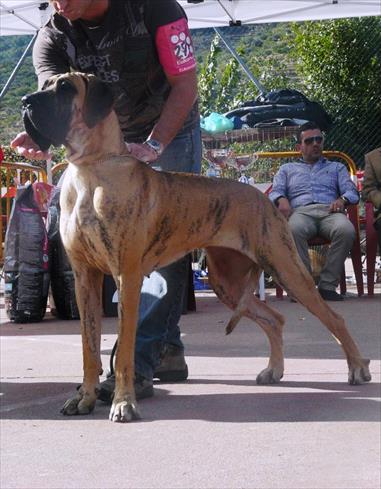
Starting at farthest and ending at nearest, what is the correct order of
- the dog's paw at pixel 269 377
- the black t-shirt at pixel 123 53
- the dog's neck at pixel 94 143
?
1. the dog's paw at pixel 269 377
2. the black t-shirt at pixel 123 53
3. the dog's neck at pixel 94 143

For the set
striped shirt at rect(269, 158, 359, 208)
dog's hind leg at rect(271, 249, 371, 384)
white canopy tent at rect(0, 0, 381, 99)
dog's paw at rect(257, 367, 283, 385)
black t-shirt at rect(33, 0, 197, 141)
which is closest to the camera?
black t-shirt at rect(33, 0, 197, 141)

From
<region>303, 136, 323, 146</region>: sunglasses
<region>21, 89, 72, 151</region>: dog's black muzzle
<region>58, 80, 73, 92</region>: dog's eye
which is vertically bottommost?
<region>303, 136, 323, 146</region>: sunglasses

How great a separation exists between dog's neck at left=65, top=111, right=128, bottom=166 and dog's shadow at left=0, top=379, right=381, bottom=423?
1.17 meters

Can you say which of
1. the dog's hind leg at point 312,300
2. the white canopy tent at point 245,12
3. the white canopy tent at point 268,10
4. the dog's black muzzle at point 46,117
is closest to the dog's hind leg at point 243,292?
the dog's hind leg at point 312,300

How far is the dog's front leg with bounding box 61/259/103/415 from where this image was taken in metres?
4.77

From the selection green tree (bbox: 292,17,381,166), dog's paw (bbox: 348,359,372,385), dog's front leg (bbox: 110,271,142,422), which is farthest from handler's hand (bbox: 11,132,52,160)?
green tree (bbox: 292,17,381,166)

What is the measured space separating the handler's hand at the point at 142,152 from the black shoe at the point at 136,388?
1.11 metres

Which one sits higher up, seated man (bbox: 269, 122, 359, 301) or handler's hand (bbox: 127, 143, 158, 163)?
handler's hand (bbox: 127, 143, 158, 163)

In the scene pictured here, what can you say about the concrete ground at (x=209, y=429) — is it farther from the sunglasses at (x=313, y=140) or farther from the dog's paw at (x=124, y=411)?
the sunglasses at (x=313, y=140)

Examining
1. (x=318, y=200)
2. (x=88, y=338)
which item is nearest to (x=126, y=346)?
(x=88, y=338)

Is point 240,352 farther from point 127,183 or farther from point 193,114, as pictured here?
point 127,183

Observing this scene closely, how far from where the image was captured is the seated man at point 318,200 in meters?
10.2

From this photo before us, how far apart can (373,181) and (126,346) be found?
6.58 m

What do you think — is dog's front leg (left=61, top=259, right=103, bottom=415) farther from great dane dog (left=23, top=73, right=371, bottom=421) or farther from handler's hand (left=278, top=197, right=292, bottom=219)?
handler's hand (left=278, top=197, right=292, bottom=219)
